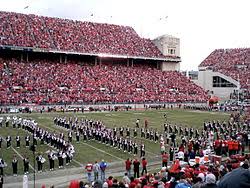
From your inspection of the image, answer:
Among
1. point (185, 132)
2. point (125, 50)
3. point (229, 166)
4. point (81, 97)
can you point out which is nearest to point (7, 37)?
point (81, 97)

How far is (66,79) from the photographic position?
48.2 metres

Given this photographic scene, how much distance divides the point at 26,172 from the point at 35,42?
38.1 meters

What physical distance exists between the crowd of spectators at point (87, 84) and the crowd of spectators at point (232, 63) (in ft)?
29.2

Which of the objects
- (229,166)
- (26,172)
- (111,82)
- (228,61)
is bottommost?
(26,172)

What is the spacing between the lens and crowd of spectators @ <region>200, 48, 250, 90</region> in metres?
62.3

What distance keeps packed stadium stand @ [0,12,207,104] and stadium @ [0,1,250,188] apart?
0.14 m

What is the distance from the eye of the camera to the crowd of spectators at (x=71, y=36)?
2034 inches

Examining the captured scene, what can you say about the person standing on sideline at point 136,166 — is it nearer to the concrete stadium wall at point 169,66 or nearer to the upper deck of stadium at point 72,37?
the upper deck of stadium at point 72,37

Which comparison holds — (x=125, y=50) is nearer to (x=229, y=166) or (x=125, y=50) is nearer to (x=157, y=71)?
(x=157, y=71)

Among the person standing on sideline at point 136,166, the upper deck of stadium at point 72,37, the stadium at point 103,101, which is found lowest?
the person standing on sideline at point 136,166

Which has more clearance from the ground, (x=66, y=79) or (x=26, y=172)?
(x=66, y=79)

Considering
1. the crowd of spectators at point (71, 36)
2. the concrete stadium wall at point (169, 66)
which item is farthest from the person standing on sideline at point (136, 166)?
the concrete stadium wall at point (169, 66)

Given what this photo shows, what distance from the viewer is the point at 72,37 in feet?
185

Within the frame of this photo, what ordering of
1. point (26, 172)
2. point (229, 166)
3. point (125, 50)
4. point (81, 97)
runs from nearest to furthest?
1. point (229, 166)
2. point (26, 172)
3. point (81, 97)
4. point (125, 50)
